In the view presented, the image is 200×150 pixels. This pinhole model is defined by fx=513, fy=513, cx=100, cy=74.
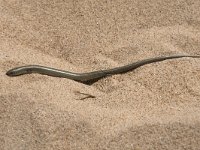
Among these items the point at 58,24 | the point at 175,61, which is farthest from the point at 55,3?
the point at 175,61

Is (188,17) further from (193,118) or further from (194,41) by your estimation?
(193,118)

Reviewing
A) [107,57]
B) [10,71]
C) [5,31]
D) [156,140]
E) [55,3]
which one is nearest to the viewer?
[156,140]

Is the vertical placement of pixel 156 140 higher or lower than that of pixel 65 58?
higher

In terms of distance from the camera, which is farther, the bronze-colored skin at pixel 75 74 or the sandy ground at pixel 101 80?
the bronze-colored skin at pixel 75 74

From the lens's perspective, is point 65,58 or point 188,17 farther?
point 188,17

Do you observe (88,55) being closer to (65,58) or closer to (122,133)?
(65,58)

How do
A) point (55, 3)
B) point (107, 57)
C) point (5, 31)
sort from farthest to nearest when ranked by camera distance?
point (55, 3) → point (5, 31) → point (107, 57)

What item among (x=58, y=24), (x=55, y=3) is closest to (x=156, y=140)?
(x=58, y=24)

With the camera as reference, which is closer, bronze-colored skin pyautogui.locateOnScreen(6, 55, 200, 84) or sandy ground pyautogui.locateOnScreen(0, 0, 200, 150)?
sandy ground pyautogui.locateOnScreen(0, 0, 200, 150)
